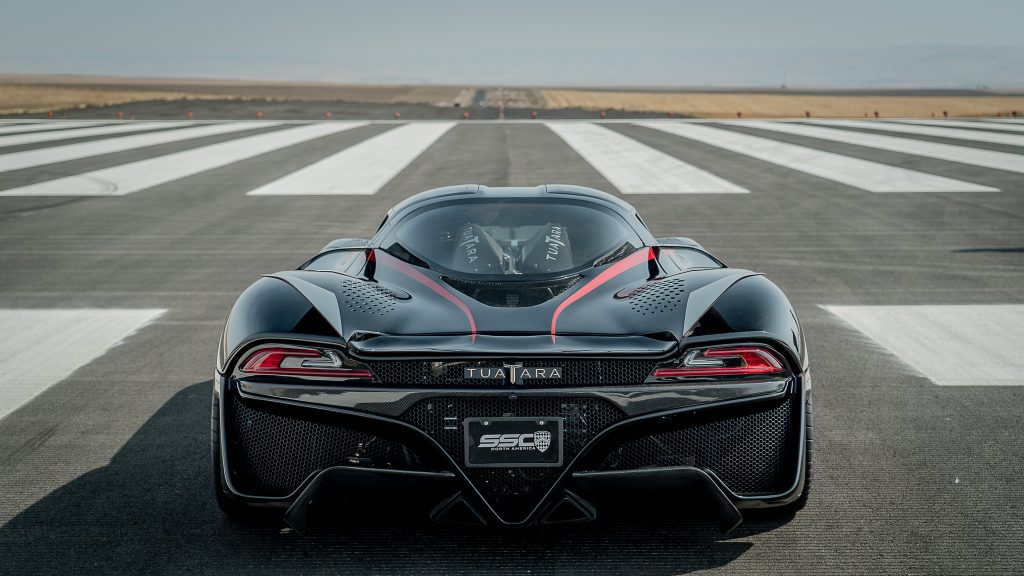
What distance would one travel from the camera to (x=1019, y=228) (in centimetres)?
1073

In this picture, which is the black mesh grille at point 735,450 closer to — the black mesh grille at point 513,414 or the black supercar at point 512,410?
the black supercar at point 512,410

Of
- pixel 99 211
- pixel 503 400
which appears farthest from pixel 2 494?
pixel 99 211

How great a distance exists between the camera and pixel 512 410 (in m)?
2.93

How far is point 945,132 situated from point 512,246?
90.0 ft

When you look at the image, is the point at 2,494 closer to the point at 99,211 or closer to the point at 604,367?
the point at 604,367

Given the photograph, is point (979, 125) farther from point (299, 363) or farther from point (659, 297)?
point (299, 363)

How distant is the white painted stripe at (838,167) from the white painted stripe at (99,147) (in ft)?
48.6

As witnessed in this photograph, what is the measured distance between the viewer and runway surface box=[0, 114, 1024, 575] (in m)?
3.29

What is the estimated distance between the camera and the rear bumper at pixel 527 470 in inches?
116

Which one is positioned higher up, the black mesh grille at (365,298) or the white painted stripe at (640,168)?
the black mesh grille at (365,298)

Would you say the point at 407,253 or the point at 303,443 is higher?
the point at 407,253

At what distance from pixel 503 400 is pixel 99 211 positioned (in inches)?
442

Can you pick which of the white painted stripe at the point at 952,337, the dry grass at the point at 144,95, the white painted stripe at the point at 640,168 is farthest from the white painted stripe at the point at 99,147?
the dry grass at the point at 144,95

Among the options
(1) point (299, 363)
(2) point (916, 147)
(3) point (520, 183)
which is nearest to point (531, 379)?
(1) point (299, 363)
